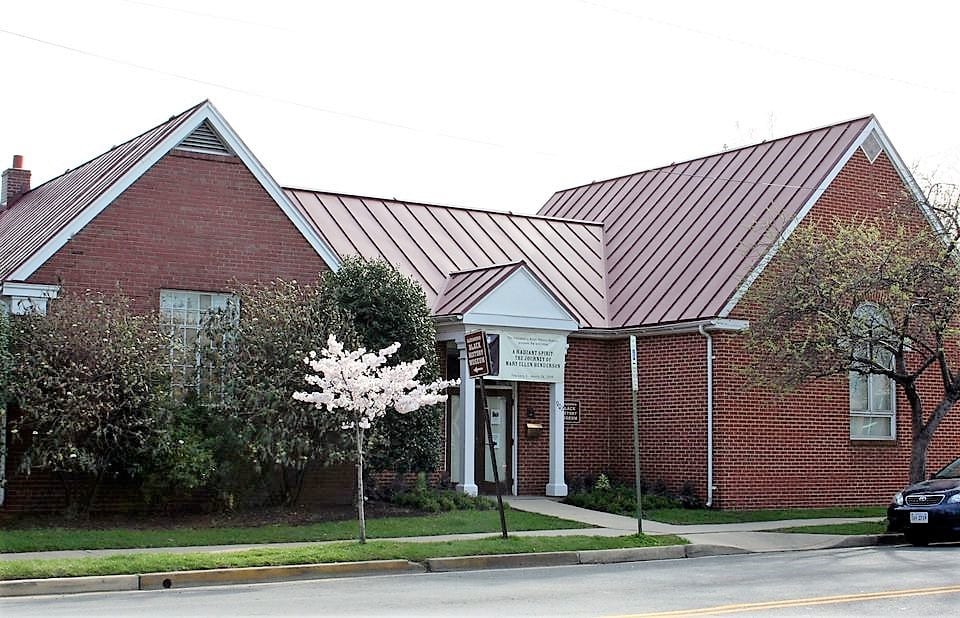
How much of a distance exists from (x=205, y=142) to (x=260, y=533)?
744 centimetres

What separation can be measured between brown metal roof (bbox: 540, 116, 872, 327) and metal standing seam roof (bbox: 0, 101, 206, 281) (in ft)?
34.2

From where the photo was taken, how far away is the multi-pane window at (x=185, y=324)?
2030cm

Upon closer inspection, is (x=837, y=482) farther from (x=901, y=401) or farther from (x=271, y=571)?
(x=271, y=571)

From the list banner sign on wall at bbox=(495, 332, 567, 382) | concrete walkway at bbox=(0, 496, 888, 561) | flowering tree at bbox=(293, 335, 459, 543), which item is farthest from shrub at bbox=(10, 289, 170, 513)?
banner sign on wall at bbox=(495, 332, 567, 382)

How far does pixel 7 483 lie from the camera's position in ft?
63.2

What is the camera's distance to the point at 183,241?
21.5 meters

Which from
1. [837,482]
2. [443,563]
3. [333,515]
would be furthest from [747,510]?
[443,563]

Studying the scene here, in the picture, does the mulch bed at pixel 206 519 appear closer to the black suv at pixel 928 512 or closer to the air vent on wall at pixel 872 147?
the black suv at pixel 928 512

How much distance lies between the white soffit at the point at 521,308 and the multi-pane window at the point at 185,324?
4816 mm

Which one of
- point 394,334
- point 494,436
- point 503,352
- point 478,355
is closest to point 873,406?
point 494,436

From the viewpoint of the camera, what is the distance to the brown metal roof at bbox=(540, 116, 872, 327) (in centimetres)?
2522

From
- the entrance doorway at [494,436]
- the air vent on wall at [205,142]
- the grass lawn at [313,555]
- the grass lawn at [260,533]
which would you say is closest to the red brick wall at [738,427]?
the entrance doorway at [494,436]

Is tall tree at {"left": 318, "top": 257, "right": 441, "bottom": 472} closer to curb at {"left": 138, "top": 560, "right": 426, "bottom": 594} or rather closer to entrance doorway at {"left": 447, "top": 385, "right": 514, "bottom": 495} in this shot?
entrance doorway at {"left": 447, "top": 385, "right": 514, "bottom": 495}

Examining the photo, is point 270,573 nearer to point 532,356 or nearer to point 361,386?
point 361,386
